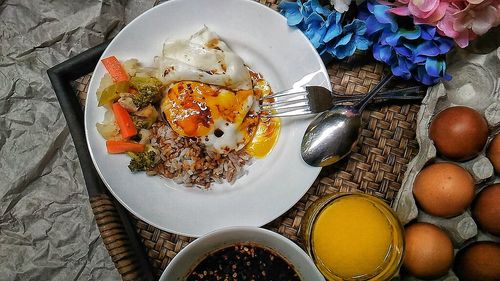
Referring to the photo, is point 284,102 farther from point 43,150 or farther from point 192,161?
point 43,150

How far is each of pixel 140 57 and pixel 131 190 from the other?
16.8 inches

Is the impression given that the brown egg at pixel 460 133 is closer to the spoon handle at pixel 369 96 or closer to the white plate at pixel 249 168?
the spoon handle at pixel 369 96

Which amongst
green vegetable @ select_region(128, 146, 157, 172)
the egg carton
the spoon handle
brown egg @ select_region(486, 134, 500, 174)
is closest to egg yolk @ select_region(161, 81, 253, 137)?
green vegetable @ select_region(128, 146, 157, 172)

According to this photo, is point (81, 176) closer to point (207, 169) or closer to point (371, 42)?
point (207, 169)

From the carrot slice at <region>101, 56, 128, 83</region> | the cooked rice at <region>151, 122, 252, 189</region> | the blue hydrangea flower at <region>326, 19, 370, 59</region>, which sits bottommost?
the cooked rice at <region>151, 122, 252, 189</region>

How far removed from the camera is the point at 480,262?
158 cm

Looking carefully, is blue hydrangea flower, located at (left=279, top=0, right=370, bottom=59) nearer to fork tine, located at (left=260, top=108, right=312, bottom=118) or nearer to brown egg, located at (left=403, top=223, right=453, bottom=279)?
fork tine, located at (left=260, top=108, right=312, bottom=118)

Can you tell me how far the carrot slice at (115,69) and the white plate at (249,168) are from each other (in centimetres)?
3

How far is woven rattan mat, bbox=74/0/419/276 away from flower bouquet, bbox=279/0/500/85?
0.12 m

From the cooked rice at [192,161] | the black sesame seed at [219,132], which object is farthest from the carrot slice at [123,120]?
the black sesame seed at [219,132]

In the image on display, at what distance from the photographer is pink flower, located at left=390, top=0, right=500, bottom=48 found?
150 cm

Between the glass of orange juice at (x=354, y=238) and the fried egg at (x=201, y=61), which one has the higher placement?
the fried egg at (x=201, y=61)

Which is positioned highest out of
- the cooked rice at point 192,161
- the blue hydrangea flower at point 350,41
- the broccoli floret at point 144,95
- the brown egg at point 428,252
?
the blue hydrangea flower at point 350,41

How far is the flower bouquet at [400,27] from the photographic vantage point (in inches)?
59.9
